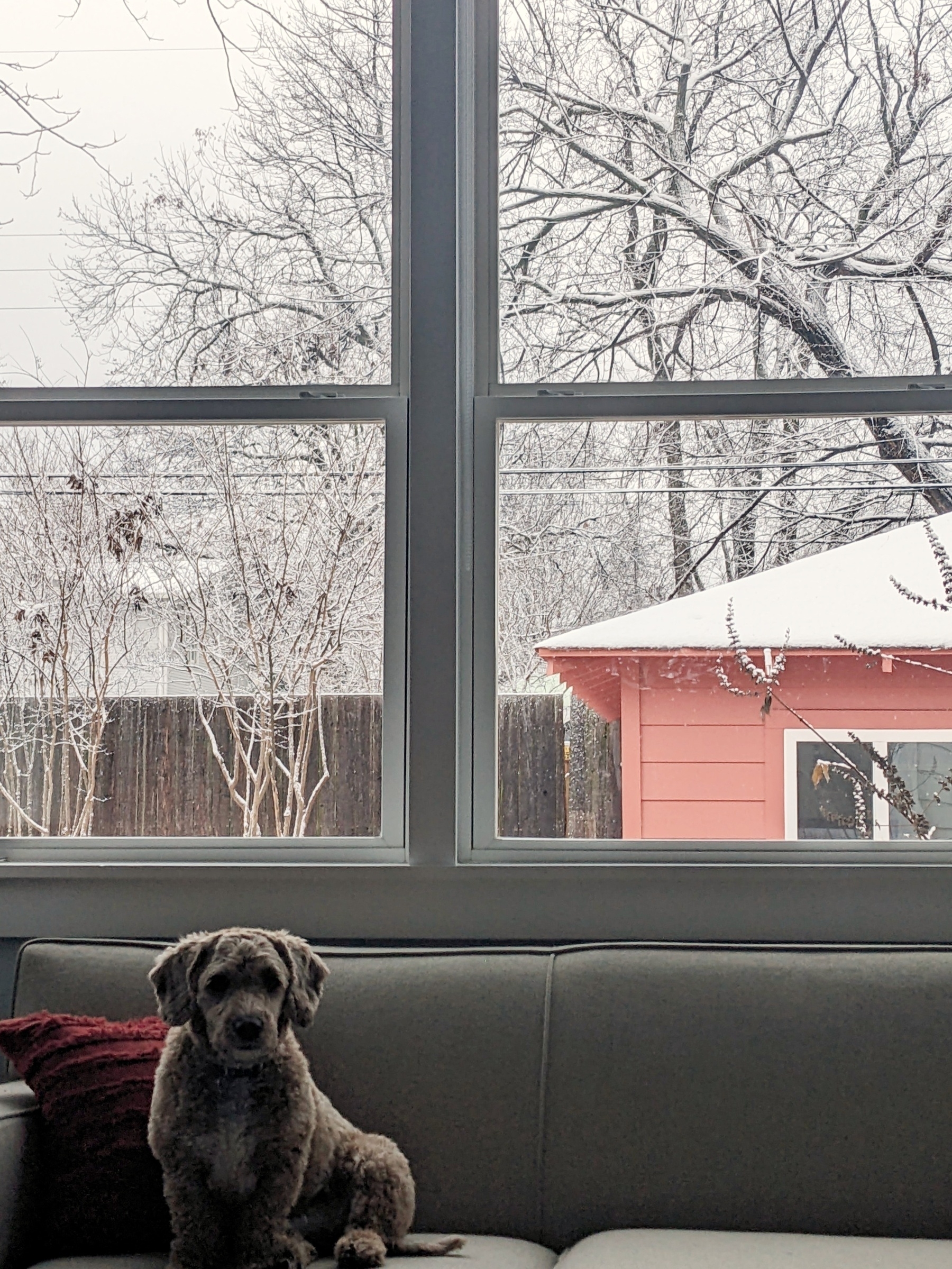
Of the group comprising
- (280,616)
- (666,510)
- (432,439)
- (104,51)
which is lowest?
(280,616)

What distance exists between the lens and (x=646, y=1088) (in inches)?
74.3

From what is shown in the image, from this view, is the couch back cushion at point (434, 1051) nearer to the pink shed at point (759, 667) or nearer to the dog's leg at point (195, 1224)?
the dog's leg at point (195, 1224)

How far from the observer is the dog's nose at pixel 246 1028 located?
5.11 feet

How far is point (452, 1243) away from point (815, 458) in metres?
1.60

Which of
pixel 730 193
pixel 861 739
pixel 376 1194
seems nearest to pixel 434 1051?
pixel 376 1194

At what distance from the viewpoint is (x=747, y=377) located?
2410mm

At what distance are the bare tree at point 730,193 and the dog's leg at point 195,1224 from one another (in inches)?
63.7


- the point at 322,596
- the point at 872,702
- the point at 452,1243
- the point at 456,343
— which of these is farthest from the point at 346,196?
the point at 452,1243

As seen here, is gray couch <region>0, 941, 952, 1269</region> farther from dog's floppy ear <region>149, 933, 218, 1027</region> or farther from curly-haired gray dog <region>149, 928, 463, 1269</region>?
dog's floppy ear <region>149, 933, 218, 1027</region>

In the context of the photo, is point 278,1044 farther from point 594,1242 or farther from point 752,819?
point 752,819

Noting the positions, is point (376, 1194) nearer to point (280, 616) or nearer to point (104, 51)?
point (280, 616)

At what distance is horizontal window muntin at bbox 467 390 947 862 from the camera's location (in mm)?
2338

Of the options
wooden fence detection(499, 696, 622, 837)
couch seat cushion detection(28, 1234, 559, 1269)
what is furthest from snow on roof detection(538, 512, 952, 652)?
couch seat cushion detection(28, 1234, 559, 1269)

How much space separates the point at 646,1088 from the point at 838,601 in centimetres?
104
